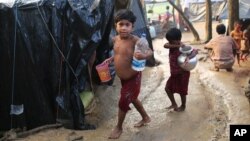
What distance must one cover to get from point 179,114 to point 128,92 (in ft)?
4.22

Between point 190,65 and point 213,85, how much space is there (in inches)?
76.8

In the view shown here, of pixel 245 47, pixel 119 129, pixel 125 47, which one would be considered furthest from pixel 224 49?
pixel 119 129

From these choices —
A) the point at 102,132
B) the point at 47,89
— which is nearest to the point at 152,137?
the point at 102,132

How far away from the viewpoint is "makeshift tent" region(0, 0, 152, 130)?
5.07 m

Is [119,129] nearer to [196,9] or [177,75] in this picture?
[177,75]

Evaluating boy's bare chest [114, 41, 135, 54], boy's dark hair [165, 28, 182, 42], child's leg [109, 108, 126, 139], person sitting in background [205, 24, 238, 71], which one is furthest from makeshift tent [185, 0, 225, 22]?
child's leg [109, 108, 126, 139]

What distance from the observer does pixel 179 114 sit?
228 inches

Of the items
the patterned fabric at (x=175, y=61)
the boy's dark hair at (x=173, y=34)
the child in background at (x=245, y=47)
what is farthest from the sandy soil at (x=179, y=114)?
the child in background at (x=245, y=47)

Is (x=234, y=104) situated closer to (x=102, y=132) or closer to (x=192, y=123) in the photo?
(x=192, y=123)

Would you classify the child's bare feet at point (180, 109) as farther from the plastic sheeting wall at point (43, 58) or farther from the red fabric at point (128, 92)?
the plastic sheeting wall at point (43, 58)

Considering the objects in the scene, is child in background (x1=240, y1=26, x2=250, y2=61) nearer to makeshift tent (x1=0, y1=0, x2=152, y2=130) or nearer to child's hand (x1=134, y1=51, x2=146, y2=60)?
makeshift tent (x1=0, y1=0, x2=152, y2=130)

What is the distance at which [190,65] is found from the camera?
221 inches

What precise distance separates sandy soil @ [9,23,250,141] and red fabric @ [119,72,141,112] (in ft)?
1.44

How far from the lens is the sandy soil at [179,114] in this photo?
4.92 meters
